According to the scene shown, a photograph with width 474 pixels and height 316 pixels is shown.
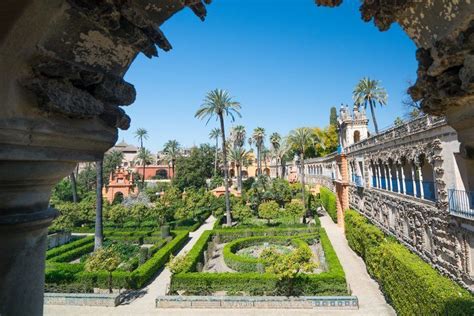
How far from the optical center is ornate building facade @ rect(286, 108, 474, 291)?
10.5 meters

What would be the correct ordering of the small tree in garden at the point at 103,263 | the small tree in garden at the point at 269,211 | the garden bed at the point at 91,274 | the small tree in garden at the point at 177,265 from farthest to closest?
the small tree in garden at the point at 269,211 → the garden bed at the point at 91,274 → the small tree in garden at the point at 177,265 → the small tree in garden at the point at 103,263

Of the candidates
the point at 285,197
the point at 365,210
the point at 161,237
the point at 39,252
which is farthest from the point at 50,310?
the point at 285,197

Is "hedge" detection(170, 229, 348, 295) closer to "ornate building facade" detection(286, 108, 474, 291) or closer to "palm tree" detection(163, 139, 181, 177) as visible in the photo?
"ornate building facade" detection(286, 108, 474, 291)

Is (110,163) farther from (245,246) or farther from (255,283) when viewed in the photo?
(255,283)

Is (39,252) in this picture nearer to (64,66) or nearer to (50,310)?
(64,66)

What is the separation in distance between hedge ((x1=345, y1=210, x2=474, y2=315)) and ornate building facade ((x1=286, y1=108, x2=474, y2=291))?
0.86m

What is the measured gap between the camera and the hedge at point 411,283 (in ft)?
29.1

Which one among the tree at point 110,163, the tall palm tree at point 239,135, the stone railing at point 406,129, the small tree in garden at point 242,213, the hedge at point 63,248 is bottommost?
the hedge at point 63,248

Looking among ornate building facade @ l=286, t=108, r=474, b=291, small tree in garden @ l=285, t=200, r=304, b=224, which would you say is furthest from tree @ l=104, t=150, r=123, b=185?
ornate building facade @ l=286, t=108, r=474, b=291

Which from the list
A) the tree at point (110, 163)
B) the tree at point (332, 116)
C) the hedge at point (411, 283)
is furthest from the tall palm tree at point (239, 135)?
the hedge at point (411, 283)

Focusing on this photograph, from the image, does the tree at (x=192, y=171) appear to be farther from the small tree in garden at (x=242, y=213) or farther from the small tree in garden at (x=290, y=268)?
the small tree in garden at (x=290, y=268)

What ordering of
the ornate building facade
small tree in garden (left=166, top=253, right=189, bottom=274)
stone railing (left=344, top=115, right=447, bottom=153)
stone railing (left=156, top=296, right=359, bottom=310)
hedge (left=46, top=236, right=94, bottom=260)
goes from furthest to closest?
1. hedge (left=46, top=236, right=94, bottom=260)
2. small tree in garden (left=166, top=253, right=189, bottom=274)
3. stone railing (left=156, top=296, right=359, bottom=310)
4. stone railing (left=344, top=115, right=447, bottom=153)
5. the ornate building facade

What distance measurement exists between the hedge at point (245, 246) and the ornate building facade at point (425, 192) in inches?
254

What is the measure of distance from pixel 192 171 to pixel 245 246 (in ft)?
110
